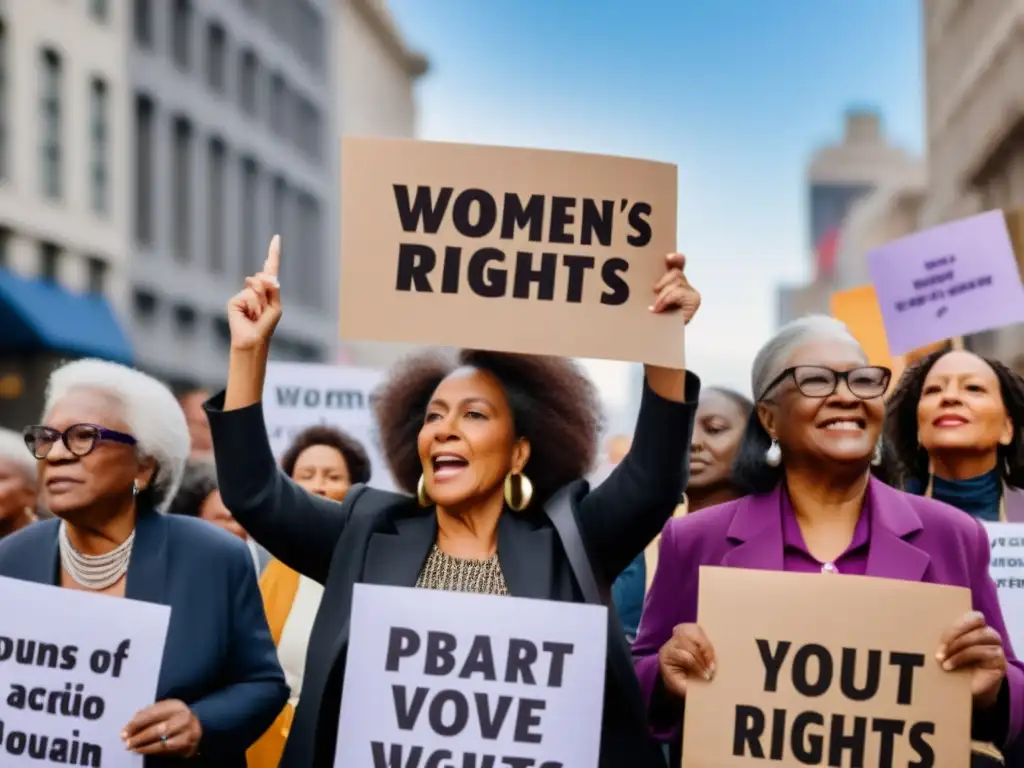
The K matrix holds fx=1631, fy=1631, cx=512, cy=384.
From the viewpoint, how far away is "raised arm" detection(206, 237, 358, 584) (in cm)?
349

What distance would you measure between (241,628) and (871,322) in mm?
3138

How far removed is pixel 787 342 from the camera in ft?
12.1

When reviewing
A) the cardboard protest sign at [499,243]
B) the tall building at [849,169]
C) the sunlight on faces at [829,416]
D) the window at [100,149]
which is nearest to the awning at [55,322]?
the window at [100,149]

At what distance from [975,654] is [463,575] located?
1.09m

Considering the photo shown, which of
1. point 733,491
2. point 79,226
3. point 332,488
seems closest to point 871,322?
point 733,491

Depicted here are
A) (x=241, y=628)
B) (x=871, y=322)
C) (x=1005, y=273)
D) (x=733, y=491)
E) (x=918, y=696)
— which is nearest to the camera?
(x=918, y=696)

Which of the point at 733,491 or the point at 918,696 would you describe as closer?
the point at 918,696

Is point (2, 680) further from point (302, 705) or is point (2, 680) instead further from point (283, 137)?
point (283, 137)

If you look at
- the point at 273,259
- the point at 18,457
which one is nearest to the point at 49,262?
the point at 18,457

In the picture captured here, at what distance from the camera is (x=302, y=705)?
347 cm

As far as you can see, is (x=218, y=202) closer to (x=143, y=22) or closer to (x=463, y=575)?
(x=143, y=22)

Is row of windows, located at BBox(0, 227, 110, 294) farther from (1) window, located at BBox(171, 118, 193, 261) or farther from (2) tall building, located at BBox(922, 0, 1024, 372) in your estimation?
(2) tall building, located at BBox(922, 0, 1024, 372)

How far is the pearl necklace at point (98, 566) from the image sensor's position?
12.3 feet

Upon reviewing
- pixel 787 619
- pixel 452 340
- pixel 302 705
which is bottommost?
pixel 302 705
